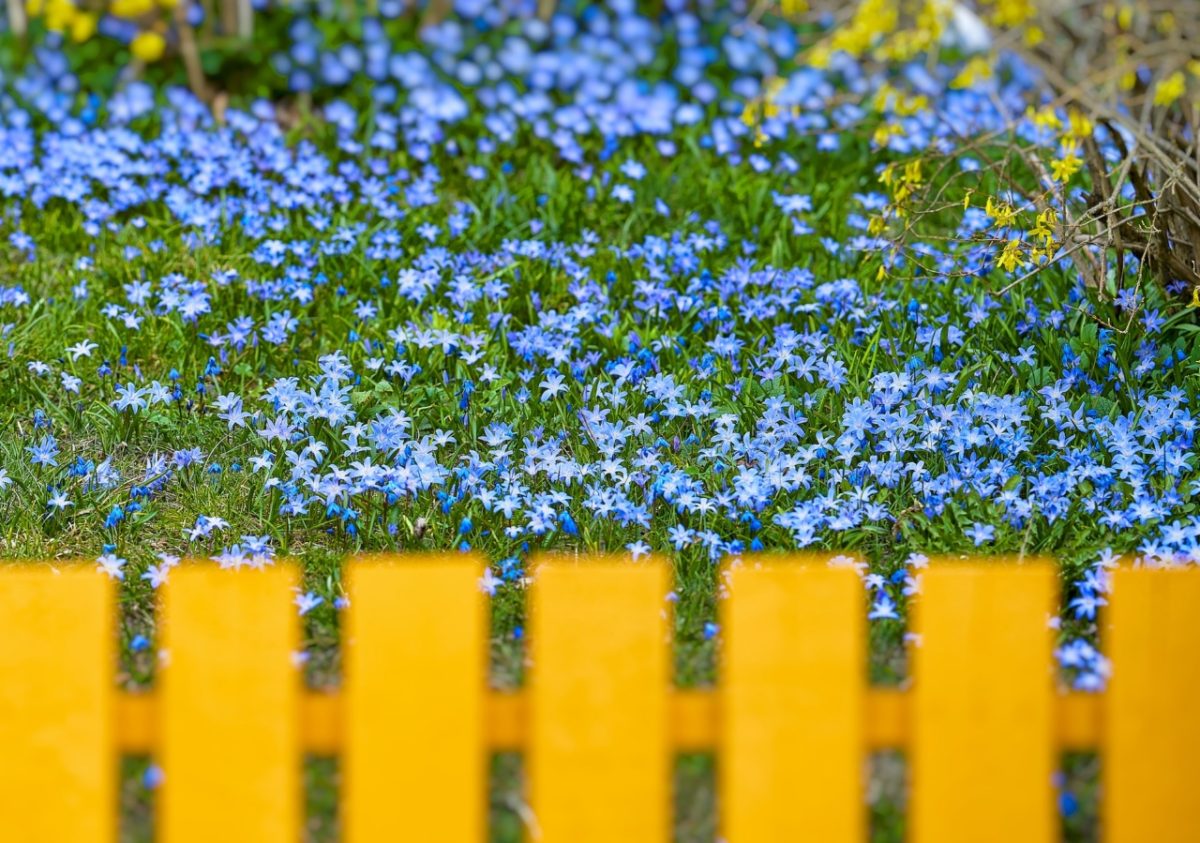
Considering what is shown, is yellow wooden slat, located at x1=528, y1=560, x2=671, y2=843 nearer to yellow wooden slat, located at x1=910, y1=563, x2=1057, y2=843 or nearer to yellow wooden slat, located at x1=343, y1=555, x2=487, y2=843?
yellow wooden slat, located at x1=343, y1=555, x2=487, y2=843

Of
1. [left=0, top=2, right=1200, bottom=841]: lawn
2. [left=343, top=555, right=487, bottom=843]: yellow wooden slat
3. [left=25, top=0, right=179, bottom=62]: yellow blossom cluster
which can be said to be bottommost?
[left=343, top=555, right=487, bottom=843]: yellow wooden slat

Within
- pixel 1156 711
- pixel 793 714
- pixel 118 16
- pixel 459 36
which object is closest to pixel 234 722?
pixel 793 714

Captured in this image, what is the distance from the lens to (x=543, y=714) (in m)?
1.74

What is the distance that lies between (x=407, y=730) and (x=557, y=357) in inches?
76.6

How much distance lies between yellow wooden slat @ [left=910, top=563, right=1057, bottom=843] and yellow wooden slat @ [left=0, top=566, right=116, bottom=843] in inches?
39.3

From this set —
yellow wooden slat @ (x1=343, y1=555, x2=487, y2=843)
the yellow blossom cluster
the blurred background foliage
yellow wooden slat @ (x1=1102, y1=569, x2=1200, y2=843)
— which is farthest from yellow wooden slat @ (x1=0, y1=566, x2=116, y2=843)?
the yellow blossom cluster

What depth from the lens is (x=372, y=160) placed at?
16.4ft

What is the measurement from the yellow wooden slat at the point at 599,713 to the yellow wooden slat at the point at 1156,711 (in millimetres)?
571

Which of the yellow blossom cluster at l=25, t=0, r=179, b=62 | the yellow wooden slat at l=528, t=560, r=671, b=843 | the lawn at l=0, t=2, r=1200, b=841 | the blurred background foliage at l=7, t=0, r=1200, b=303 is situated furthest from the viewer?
the yellow blossom cluster at l=25, t=0, r=179, b=62

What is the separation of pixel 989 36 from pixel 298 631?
523 cm

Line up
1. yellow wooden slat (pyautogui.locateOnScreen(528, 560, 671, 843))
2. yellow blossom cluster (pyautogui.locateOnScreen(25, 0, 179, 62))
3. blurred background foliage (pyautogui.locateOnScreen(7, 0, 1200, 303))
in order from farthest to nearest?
1. yellow blossom cluster (pyautogui.locateOnScreen(25, 0, 179, 62))
2. blurred background foliage (pyautogui.locateOnScreen(7, 0, 1200, 303))
3. yellow wooden slat (pyautogui.locateOnScreen(528, 560, 671, 843))

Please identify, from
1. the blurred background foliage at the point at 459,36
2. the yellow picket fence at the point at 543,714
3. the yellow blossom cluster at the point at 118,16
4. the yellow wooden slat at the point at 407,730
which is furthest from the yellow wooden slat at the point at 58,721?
the yellow blossom cluster at the point at 118,16

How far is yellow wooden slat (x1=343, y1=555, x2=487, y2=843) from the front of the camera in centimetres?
175

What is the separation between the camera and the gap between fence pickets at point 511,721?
176 centimetres
